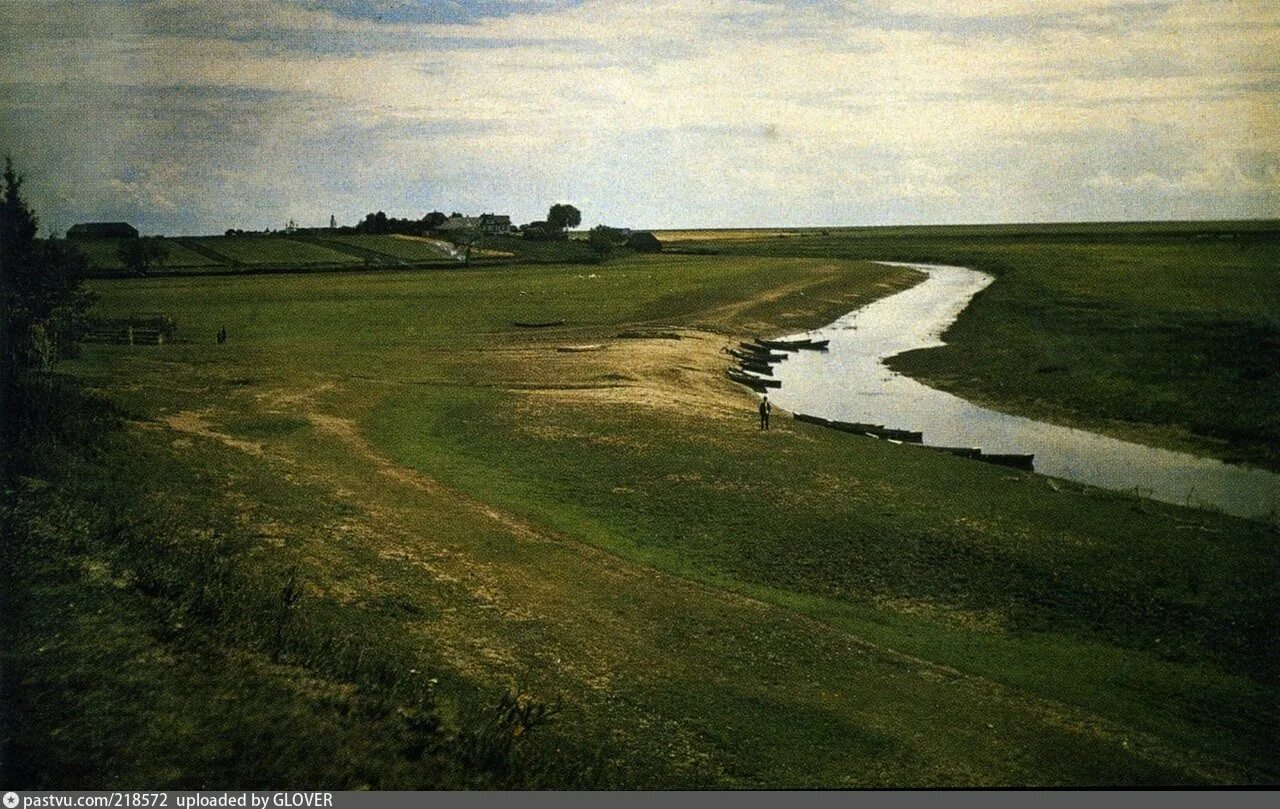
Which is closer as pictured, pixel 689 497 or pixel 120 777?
pixel 120 777

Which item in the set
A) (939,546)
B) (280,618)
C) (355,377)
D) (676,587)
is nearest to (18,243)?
(355,377)

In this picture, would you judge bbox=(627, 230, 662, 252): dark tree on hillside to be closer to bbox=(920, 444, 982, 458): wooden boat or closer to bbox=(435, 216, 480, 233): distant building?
bbox=(435, 216, 480, 233): distant building

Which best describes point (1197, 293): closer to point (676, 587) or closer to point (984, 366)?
point (984, 366)

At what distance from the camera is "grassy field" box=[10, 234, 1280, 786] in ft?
42.6

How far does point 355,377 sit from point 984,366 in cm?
3329

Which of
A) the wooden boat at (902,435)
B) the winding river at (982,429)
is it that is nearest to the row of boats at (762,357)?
the winding river at (982,429)

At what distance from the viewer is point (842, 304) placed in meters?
88.1

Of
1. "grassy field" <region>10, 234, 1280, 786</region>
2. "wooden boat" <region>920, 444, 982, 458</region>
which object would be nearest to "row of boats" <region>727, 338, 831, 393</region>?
"grassy field" <region>10, 234, 1280, 786</region>


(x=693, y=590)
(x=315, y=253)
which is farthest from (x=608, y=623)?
(x=315, y=253)

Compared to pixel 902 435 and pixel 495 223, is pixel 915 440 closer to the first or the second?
pixel 902 435

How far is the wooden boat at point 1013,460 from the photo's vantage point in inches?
1193

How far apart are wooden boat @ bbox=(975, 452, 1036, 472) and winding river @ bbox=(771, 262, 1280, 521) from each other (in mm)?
627

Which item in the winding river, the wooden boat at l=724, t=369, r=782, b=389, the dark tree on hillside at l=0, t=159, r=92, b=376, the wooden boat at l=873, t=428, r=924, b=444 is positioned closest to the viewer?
the dark tree on hillside at l=0, t=159, r=92, b=376

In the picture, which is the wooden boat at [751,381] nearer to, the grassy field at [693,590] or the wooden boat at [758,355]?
the wooden boat at [758,355]
